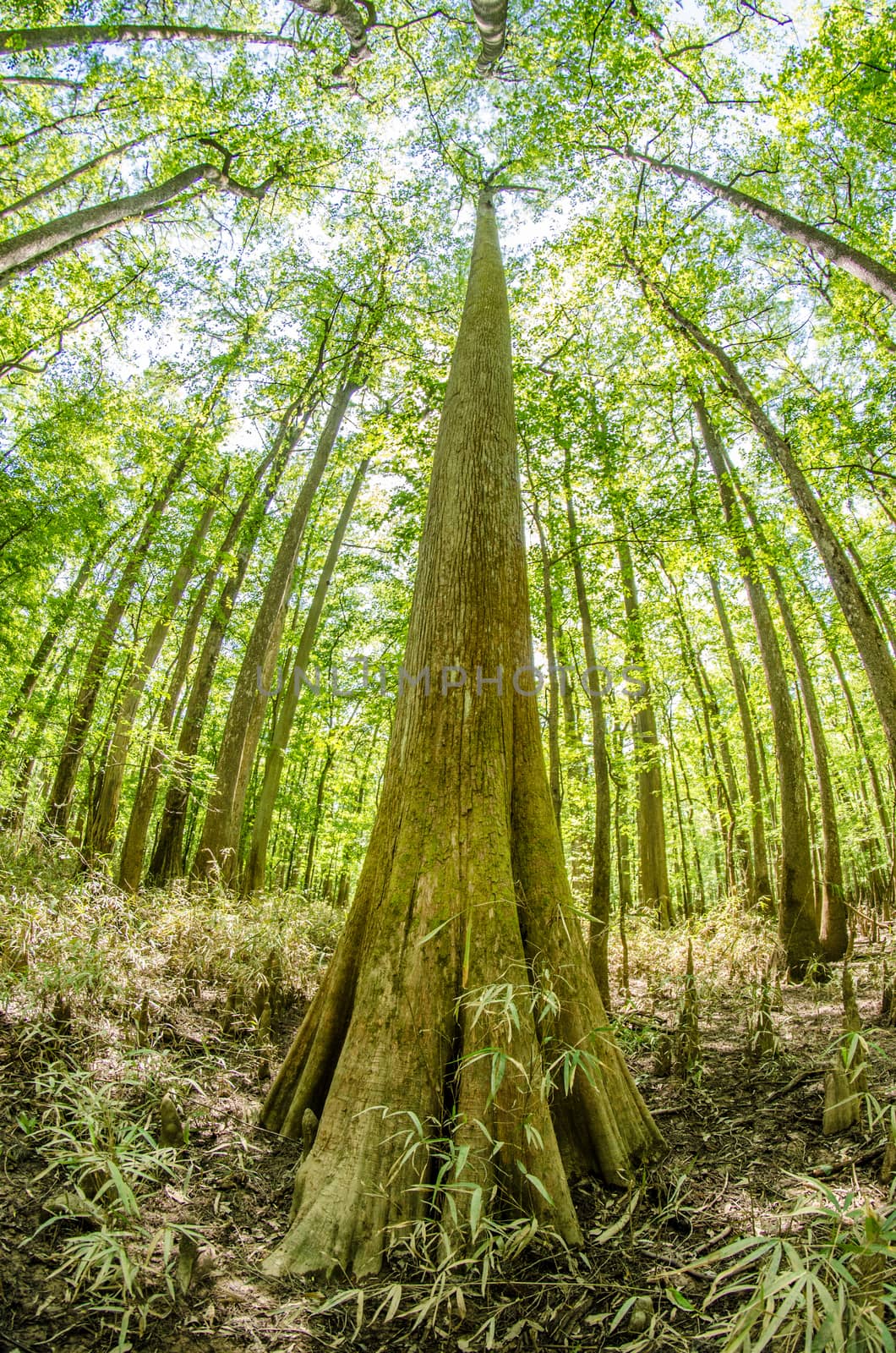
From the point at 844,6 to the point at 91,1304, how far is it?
1076 centimetres

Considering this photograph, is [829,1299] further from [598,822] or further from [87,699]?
[87,699]

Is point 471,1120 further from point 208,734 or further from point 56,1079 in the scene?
point 208,734

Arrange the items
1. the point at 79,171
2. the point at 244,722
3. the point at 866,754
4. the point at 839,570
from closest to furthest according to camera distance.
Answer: the point at 839,570, the point at 79,171, the point at 244,722, the point at 866,754

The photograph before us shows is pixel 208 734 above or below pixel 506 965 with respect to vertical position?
above

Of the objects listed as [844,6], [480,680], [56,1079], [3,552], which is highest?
[844,6]

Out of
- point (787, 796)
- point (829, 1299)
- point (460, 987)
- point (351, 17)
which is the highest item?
point (351, 17)

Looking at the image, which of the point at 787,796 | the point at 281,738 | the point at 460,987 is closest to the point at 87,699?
the point at 281,738

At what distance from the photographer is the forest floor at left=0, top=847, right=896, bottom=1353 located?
1.41 metres

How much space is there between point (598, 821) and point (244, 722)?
16.1 feet

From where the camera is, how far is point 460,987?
2160 mm

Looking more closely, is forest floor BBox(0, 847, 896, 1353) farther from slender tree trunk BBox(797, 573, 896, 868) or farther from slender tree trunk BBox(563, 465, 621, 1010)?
slender tree trunk BBox(797, 573, 896, 868)

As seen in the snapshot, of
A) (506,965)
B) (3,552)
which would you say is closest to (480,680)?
(506,965)

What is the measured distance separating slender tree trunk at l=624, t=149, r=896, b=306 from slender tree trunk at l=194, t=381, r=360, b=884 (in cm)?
633

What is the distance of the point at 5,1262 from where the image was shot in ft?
5.07
